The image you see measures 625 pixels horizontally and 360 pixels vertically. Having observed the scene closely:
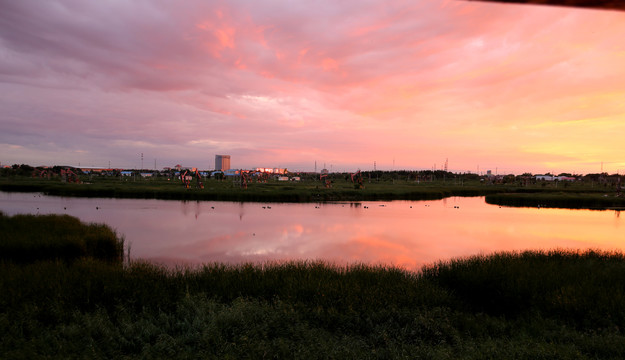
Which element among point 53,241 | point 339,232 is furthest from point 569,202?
point 53,241

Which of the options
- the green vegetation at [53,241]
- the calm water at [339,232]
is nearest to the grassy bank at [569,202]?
the calm water at [339,232]

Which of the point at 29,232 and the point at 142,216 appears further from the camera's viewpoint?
the point at 142,216

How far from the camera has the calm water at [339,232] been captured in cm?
1881

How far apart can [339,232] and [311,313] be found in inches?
688

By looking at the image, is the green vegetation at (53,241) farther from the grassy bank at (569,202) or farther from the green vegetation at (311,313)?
the grassy bank at (569,202)

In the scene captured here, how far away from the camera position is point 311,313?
8234 millimetres

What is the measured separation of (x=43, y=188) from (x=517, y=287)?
6734 centimetres

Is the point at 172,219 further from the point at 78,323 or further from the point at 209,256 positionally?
the point at 78,323

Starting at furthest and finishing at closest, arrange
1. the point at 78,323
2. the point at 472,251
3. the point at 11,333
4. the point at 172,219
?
the point at 172,219
the point at 472,251
the point at 78,323
the point at 11,333

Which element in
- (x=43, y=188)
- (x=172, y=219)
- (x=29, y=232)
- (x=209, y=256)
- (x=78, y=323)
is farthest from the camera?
(x=43, y=188)

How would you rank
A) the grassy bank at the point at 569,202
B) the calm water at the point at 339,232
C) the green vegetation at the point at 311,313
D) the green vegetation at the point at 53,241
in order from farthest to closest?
the grassy bank at the point at 569,202 → the calm water at the point at 339,232 → the green vegetation at the point at 53,241 → the green vegetation at the point at 311,313

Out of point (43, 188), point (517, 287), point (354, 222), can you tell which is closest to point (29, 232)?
point (517, 287)

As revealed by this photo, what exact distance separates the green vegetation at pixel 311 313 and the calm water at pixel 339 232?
6077 millimetres

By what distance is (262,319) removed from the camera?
24.9ft
